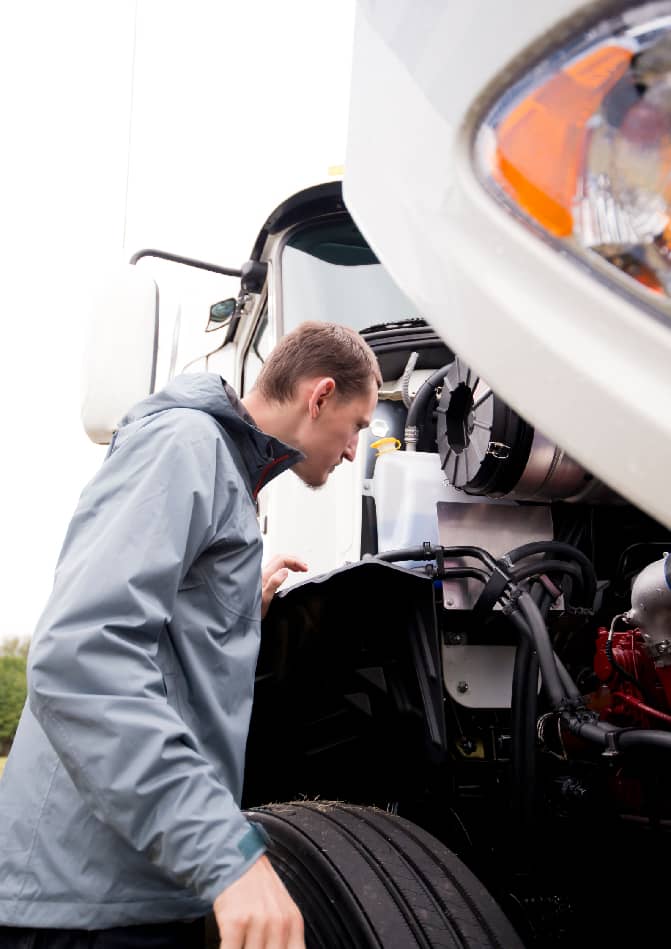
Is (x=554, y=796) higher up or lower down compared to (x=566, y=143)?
lower down

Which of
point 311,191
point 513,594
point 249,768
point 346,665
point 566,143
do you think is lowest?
point 249,768

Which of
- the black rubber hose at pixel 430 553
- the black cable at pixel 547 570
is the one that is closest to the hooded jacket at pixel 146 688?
the black rubber hose at pixel 430 553

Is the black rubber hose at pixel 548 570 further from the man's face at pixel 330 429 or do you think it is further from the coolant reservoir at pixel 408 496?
the man's face at pixel 330 429

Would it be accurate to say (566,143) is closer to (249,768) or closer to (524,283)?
(524,283)

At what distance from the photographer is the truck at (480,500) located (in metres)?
0.70

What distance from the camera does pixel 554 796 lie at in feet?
5.99

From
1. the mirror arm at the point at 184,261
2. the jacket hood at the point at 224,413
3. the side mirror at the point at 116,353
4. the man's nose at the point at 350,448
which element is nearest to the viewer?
the jacket hood at the point at 224,413

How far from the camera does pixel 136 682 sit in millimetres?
1082

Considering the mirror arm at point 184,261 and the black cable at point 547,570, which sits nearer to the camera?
the black cable at point 547,570

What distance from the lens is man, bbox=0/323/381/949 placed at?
40.1 inches

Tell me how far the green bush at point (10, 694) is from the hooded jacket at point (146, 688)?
93.2 ft

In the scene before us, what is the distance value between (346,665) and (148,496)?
Answer: 722mm

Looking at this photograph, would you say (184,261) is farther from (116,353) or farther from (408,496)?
(408,496)

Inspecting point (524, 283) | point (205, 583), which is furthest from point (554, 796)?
point (524, 283)
